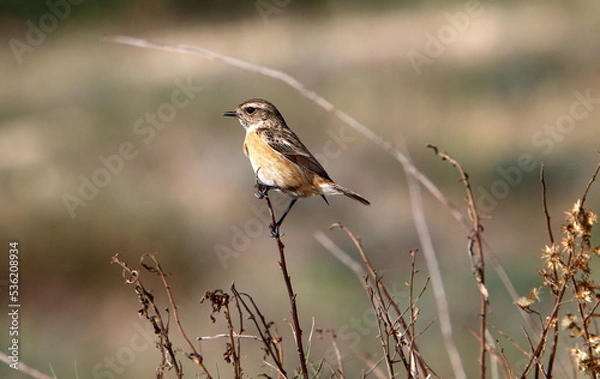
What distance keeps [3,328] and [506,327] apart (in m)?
6.99

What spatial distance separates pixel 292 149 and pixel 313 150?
30.2 feet

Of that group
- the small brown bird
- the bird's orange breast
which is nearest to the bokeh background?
the small brown bird

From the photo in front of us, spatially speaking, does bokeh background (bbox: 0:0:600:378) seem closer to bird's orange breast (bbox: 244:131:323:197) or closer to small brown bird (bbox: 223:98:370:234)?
small brown bird (bbox: 223:98:370:234)

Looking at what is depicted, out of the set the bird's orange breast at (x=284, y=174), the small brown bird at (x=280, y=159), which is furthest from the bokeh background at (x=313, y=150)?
the bird's orange breast at (x=284, y=174)

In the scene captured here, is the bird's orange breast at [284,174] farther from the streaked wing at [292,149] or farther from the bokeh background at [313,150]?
the bokeh background at [313,150]

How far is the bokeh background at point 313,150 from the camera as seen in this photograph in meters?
11.6

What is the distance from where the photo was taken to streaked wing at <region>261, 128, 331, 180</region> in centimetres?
474

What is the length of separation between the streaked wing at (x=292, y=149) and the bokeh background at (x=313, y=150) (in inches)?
169

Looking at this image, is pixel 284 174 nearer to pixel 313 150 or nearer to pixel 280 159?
pixel 280 159

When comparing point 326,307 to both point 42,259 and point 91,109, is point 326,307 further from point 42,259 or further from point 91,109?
point 91,109

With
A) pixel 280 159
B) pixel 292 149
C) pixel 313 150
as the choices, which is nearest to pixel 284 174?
pixel 280 159

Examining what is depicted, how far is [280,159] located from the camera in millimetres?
4754

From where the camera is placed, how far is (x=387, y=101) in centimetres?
1579

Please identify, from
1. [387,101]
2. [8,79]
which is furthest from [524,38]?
[8,79]
